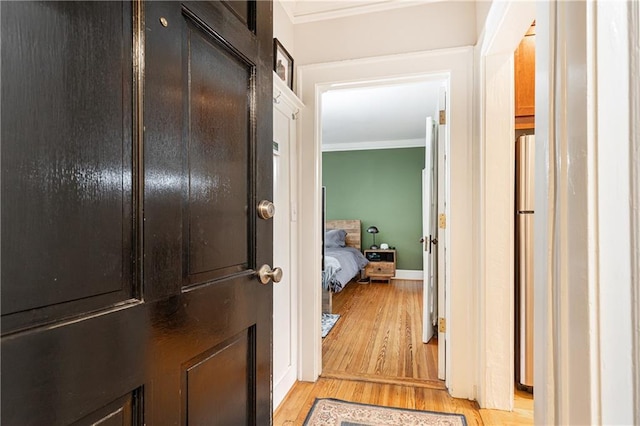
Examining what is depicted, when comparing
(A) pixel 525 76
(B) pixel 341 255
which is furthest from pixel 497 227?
(B) pixel 341 255

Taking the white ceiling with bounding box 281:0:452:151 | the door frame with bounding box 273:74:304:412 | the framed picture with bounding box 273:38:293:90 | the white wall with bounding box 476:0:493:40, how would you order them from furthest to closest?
the white ceiling with bounding box 281:0:452:151 < the door frame with bounding box 273:74:304:412 < the framed picture with bounding box 273:38:293:90 < the white wall with bounding box 476:0:493:40

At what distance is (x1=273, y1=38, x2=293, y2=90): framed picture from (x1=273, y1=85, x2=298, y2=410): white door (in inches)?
7.7

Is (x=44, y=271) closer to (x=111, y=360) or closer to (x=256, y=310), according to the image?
(x=111, y=360)

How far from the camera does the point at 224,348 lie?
2.95ft

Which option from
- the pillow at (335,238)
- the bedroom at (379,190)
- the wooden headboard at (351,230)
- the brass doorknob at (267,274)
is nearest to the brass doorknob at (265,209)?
the brass doorknob at (267,274)

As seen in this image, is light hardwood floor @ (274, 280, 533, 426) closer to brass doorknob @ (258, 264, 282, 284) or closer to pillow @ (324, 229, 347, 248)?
brass doorknob @ (258, 264, 282, 284)

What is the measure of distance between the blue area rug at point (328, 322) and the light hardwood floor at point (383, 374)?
55 mm

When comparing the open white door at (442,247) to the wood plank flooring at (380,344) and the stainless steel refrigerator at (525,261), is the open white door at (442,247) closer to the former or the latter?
the wood plank flooring at (380,344)

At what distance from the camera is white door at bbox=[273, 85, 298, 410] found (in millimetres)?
1978

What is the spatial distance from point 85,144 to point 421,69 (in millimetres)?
2051

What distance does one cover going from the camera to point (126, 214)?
0.61 meters

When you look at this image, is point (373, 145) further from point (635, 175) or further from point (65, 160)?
point (65, 160)

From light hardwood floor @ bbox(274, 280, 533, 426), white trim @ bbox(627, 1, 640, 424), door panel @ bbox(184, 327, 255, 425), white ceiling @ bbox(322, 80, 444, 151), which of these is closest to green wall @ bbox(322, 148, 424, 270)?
white ceiling @ bbox(322, 80, 444, 151)

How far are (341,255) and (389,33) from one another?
3.43 m
